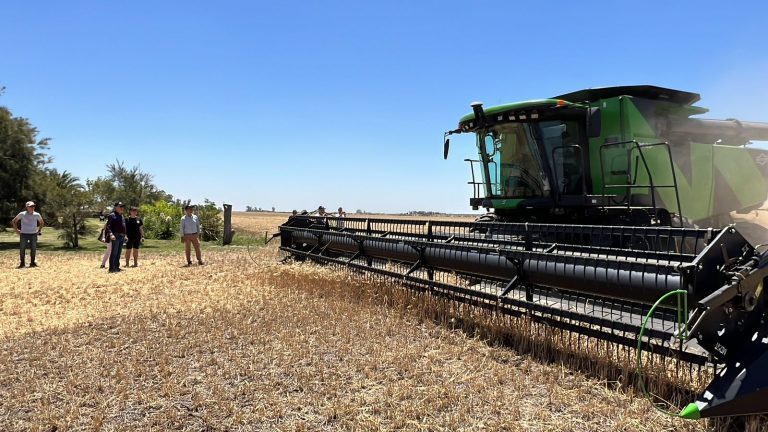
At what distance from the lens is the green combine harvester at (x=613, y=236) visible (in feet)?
7.50

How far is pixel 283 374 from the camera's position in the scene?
10.6ft

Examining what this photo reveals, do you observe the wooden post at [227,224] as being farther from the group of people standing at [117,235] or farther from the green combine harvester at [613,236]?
the green combine harvester at [613,236]

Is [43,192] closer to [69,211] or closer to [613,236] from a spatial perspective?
[69,211]

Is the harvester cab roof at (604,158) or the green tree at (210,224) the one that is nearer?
the harvester cab roof at (604,158)

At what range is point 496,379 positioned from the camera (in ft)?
9.96

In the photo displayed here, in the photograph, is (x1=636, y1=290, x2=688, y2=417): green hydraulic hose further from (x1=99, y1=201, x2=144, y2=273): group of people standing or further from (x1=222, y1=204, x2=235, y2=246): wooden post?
(x1=222, y1=204, x2=235, y2=246): wooden post

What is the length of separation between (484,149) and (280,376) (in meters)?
4.50

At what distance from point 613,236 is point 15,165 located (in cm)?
1929

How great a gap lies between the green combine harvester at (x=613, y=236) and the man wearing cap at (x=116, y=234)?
125 inches

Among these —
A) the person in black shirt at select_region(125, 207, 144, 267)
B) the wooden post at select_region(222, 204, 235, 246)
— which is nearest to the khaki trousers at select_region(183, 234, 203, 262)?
the person in black shirt at select_region(125, 207, 144, 267)

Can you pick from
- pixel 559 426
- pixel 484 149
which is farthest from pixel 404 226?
pixel 559 426

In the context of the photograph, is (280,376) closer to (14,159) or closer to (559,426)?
(559,426)

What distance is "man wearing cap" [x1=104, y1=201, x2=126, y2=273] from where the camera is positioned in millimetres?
8797

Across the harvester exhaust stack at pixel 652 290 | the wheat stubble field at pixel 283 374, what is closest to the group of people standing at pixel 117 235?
the wheat stubble field at pixel 283 374
